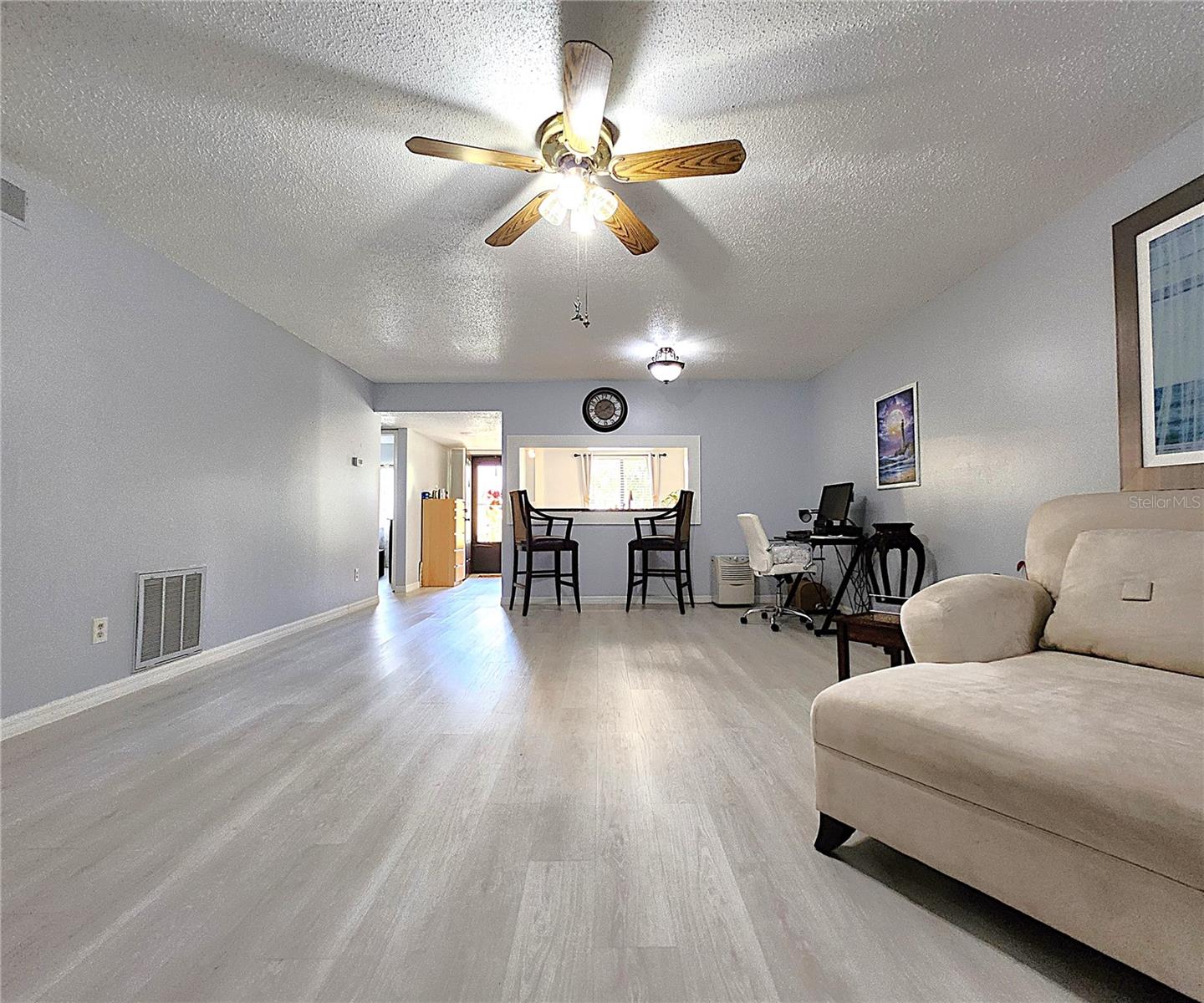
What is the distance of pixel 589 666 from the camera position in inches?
141

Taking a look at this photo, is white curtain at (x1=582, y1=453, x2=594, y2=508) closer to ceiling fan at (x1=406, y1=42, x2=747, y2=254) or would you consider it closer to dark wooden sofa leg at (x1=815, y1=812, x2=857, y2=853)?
ceiling fan at (x1=406, y1=42, x2=747, y2=254)

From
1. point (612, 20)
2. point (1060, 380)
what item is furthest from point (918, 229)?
point (612, 20)

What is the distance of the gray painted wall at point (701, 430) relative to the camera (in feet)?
21.8

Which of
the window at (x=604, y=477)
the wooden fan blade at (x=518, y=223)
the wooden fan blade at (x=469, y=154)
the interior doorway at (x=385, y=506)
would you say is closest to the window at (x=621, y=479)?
the window at (x=604, y=477)

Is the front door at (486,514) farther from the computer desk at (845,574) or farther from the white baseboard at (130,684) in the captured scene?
the computer desk at (845,574)

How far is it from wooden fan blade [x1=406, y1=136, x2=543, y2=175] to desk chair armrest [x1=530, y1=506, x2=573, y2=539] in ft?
12.8

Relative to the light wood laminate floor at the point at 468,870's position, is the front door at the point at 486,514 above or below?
above

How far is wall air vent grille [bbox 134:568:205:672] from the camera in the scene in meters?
3.19

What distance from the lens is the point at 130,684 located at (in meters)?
3.07

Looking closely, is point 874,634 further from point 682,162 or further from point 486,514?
point 486,514

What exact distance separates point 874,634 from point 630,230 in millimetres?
1837

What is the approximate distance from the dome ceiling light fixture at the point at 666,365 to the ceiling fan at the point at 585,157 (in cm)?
257

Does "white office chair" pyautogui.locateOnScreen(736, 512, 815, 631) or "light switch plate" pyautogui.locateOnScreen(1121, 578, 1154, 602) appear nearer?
"light switch plate" pyautogui.locateOnScreen(1121, 578, 1154, 602)

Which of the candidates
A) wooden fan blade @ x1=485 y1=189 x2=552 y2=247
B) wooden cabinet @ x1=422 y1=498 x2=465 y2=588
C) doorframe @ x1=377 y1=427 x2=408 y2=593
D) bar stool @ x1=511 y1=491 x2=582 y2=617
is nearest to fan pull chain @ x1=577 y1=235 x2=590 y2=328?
wooden fan blade @ x1=485 y1=189 x2=552 y2=247
